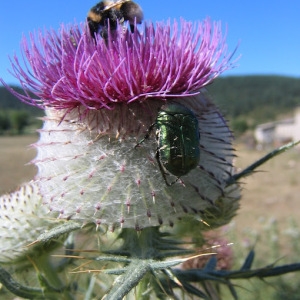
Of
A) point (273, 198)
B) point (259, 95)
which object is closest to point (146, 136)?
point (273, 198)

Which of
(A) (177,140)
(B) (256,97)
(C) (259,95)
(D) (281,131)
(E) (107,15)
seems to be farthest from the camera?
(C) (259,95)

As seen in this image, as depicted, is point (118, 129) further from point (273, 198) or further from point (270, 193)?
point (270, 193)

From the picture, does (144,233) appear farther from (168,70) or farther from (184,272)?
(168,70)

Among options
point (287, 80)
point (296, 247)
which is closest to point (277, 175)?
point (296, 247)

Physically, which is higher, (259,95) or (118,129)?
(259,95)

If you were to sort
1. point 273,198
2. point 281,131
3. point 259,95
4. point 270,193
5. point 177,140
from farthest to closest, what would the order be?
1. point 259,95
2. point 281,131
3. point 270,193
4. point 273,198
5. point 177,140

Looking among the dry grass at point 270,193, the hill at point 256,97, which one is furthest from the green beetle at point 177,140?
the hill at point 256,97

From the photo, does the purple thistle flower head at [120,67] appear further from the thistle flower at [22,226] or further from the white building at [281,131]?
the white building at [281,131]
